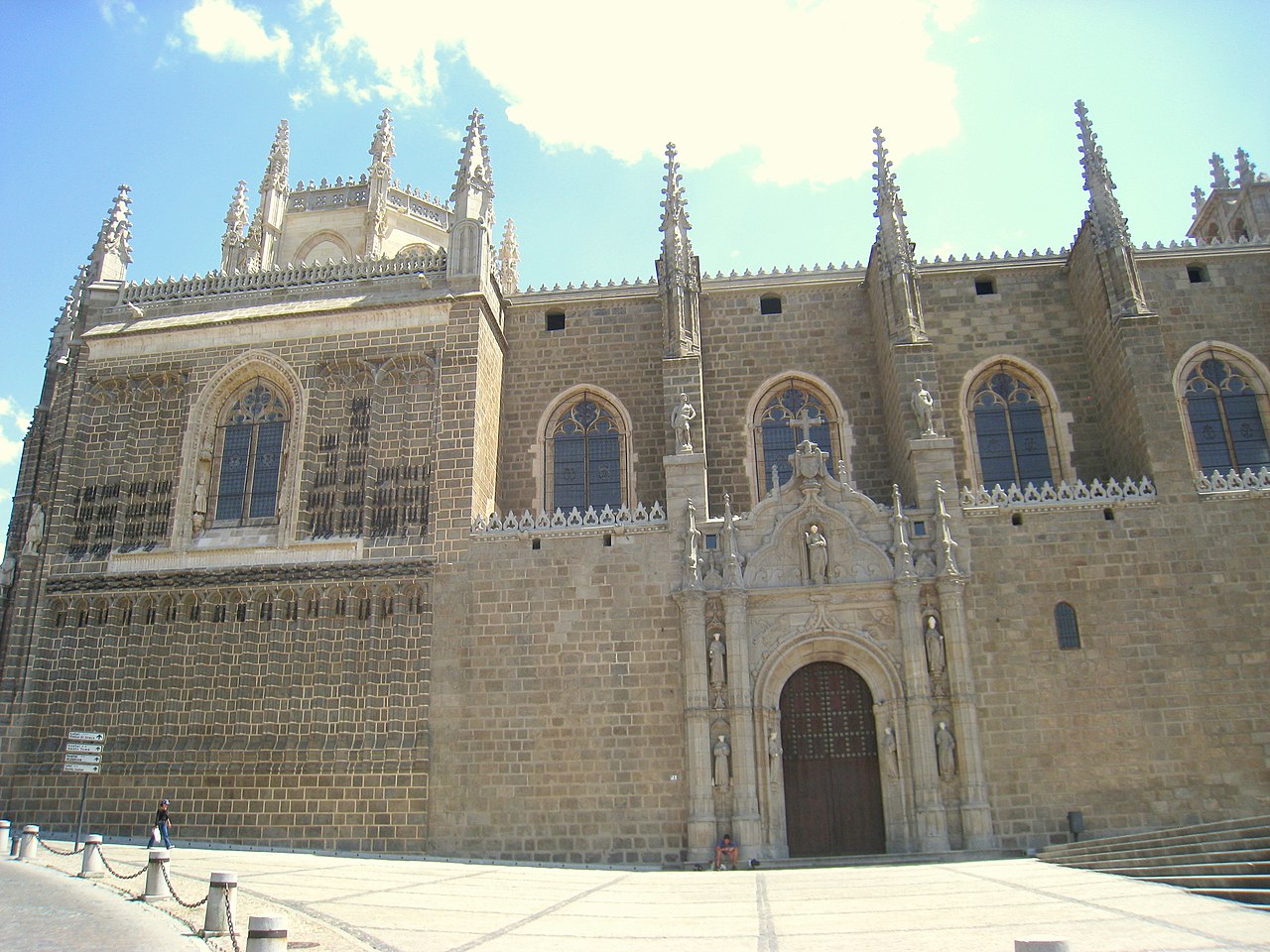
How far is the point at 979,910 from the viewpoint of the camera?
377 inches

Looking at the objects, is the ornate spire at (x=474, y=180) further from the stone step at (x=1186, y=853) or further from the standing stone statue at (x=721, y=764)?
the stone step at (x=1186, y=853)

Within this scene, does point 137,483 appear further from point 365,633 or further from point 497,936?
point 497,936

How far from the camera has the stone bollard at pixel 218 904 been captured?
7.99 m

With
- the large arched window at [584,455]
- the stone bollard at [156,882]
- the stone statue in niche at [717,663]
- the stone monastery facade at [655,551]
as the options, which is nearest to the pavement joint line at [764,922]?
the stone monastery facade at [655,551]

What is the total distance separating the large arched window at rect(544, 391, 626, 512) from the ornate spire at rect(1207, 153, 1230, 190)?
1984 centimetres

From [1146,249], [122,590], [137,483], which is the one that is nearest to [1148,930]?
[1146,249]

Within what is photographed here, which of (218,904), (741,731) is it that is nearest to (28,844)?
(218,904)

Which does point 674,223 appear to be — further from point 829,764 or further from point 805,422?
point 829,764

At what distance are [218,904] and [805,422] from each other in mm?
15736

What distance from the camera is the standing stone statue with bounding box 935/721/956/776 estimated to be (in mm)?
16234

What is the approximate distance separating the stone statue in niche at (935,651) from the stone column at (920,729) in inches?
3.8

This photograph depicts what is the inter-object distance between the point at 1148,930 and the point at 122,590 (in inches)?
742

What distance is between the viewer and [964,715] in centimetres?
1638

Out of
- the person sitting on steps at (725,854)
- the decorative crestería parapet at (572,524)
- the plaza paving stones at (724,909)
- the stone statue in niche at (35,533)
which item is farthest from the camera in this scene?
the stone statue in niche at (35,533)
